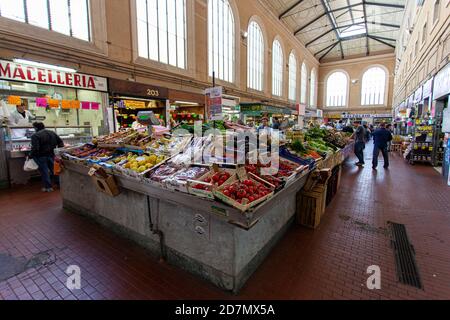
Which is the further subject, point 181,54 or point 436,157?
point 181,54

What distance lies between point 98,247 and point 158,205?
114 centimetres

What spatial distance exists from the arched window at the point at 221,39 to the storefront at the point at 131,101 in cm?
408

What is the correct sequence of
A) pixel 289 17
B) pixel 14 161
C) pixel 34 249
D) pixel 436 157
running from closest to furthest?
pixel 34 249 < pixel 14 161 < pixel 436 157 < pixel 289 17

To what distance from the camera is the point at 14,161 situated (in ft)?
19.5

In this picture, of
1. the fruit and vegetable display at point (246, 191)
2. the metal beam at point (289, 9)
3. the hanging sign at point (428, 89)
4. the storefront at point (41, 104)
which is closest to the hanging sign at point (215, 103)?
the fruit and vegetable display at point (246, 191)

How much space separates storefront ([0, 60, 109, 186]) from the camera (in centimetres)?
591

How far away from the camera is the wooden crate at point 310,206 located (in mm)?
3664

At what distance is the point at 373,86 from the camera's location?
99.2 ft

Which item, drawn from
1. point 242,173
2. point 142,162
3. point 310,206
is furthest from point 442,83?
point 142,162

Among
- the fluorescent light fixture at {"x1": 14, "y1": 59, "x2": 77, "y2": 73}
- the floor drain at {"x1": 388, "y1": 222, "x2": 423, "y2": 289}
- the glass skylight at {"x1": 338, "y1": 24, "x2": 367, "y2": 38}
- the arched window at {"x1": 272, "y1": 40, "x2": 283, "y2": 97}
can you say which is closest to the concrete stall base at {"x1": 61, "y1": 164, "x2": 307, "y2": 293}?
the floor drain at {"x1": 388, "y1": 222, "x2": 423, "y2": 289}
